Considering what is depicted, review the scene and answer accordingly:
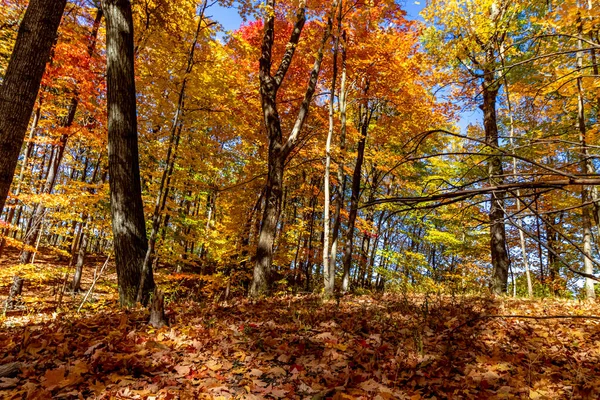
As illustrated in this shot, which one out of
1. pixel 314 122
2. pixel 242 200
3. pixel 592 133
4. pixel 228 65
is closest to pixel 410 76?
pixel 314 122

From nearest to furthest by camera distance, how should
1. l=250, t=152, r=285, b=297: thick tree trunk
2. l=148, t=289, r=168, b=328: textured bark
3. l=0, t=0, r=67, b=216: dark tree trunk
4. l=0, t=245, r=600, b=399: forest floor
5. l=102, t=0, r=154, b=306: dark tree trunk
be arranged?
l=0, t=245, r=600, b=399: forest floor < l=0, t=0, r=67, b=216: dark tree trunk < l=148, t=289, r=168, b=328: textured bark < l=102, t=0, r=154, b=306: dark tree trunk < l=250, t=152, r=285, b=297: thick tree trunk

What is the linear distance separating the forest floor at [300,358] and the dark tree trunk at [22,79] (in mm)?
1889

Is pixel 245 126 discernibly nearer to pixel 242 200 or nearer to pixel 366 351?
pixel 242 200

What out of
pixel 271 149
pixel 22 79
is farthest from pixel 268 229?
pixel 22 79

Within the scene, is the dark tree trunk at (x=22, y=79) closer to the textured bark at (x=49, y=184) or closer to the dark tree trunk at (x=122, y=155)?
the dark tree trunk at (x=122, y=155)

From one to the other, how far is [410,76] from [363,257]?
32.1 feet

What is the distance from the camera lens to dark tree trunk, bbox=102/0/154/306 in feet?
16.4

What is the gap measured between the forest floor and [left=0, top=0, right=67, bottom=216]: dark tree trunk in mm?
1889

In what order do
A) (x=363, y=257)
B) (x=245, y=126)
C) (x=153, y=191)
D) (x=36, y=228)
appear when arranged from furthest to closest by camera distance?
(x=363, y=257)
(x=245, y=126)
(x=153, y=191)
(x=36, y=228)

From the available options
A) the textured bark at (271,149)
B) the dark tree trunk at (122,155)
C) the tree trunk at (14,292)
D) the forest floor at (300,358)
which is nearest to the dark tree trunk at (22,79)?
the dark tree trunk at (122,155)

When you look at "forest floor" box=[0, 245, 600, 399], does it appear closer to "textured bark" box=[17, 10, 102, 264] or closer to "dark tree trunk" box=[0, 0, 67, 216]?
"dark tree trunk" box=[0, 0, 67, 216]

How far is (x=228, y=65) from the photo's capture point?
1181cm

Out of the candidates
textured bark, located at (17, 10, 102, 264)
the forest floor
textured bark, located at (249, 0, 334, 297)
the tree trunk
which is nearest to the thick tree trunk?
textured bark, located at (249, 0, 334, 297)

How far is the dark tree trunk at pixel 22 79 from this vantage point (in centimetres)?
333
